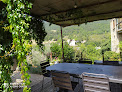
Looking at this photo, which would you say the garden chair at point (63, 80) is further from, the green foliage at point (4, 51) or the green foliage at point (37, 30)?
the green foliage at point (37, 30)

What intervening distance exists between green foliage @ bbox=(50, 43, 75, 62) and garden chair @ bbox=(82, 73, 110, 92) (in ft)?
12.4

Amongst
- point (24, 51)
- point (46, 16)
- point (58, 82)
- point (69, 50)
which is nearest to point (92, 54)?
point (69, 50)

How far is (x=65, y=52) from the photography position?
225 inches

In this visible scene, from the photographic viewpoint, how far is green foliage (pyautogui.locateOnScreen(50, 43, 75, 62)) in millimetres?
5734

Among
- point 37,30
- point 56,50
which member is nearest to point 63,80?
point 37,30

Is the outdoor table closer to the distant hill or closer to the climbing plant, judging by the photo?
the climbing plant

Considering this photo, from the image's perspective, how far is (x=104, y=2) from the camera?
7.97ft

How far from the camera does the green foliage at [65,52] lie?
573cm

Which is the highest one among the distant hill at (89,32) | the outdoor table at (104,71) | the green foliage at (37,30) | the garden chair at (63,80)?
the distant hill at (89,32)

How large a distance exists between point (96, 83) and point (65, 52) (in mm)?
4046

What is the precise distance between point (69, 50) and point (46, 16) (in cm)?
293

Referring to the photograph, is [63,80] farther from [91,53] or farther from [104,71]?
[91,53]

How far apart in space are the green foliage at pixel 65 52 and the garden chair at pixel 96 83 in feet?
12.4

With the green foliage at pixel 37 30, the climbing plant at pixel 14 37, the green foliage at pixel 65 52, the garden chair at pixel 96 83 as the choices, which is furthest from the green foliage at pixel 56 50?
the climbing plant at pixel 14 37
